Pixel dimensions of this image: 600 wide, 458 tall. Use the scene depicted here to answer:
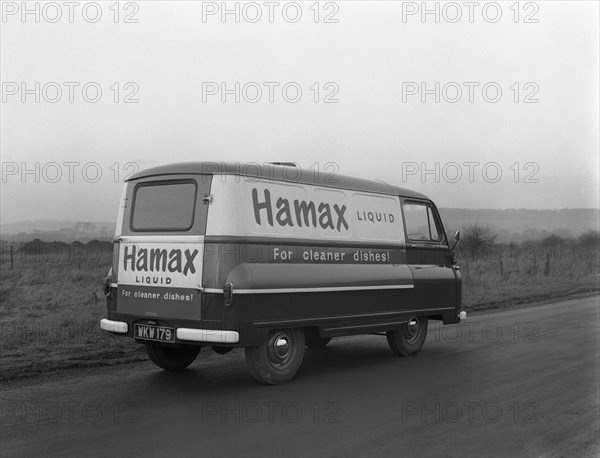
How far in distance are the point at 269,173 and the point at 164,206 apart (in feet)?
4.44

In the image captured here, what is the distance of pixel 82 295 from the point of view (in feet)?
54.4

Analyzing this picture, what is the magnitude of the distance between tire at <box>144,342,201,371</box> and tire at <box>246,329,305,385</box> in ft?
4.47

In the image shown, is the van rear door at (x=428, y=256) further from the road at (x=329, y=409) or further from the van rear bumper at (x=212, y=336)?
the van rear bumper at (x=212, y=336)

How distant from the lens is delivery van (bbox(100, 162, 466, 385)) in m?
7.37

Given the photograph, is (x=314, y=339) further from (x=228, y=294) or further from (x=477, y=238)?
(x=477, y=238)

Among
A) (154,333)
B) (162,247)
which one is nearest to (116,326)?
(154,333)

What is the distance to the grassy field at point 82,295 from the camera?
9391 millimetres

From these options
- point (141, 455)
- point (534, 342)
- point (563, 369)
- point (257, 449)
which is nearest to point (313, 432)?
point (257, 449)

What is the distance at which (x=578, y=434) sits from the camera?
19.0ft

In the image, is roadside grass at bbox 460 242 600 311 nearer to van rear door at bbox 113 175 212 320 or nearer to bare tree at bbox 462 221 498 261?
bare tree at bbox 462 221 498 261

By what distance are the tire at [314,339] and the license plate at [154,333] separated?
191 centimetres

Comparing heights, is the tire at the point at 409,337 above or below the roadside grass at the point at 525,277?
above

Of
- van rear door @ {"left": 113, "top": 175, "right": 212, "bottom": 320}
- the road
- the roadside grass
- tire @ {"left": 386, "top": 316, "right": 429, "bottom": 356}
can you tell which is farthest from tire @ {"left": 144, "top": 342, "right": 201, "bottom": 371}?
the roadside grass

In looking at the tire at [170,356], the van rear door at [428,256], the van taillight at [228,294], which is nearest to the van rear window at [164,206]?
the van taillight at [228,294]
